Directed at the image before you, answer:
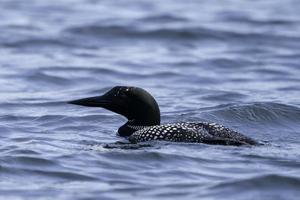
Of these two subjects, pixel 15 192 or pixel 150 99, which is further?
pixel 150 99

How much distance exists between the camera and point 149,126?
11.0m

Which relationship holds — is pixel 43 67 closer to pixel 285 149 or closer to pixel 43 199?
pixel 285 149

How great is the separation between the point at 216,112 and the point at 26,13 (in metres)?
9.99

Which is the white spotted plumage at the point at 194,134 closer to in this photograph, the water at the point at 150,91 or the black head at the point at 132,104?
the water at the point at 150,91

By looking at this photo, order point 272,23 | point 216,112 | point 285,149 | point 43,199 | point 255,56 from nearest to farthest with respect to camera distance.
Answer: point 43,199
point 285,149
point 216,112
point 255,56
point 272,23

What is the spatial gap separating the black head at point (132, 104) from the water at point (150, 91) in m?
0.34

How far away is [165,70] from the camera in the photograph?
1664cm

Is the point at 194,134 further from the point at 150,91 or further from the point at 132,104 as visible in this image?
the point at 150,91

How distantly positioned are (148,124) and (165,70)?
5.63 meters

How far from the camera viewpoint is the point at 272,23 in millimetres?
21281

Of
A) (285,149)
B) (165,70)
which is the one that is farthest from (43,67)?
(285,149)

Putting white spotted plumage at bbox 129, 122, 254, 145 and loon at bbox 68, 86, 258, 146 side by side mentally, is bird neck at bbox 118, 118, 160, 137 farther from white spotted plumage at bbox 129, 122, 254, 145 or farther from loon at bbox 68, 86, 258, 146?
white spotted plumage at bbox 129, 122, 254, 145

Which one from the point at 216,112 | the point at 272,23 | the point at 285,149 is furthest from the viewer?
Result: the point at 272,23

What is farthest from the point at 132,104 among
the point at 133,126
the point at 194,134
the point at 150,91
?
the point at 150,91
